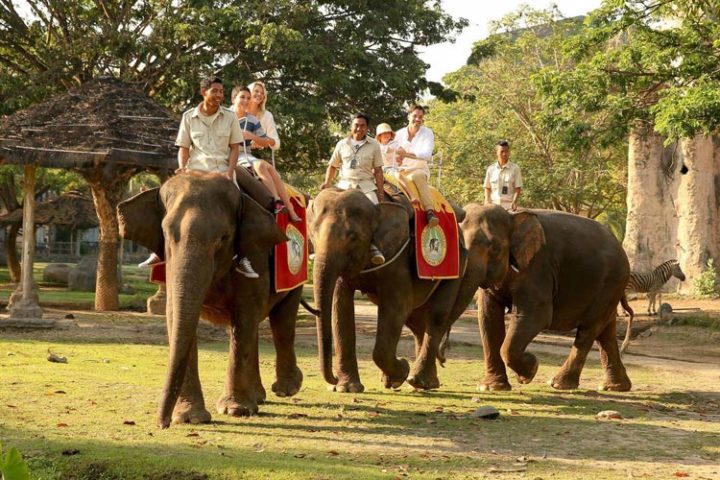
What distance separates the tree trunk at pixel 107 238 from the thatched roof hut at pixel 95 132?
2.38 meters

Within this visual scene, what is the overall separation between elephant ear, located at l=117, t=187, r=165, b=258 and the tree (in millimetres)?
28870

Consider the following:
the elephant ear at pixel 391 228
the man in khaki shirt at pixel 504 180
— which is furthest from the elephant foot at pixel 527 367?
the man in khaki shirt at pixel 504 180

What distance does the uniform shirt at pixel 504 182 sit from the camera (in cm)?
1327

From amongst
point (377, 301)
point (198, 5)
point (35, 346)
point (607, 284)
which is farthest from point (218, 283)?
point (198, 5)

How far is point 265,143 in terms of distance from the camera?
33.4ft

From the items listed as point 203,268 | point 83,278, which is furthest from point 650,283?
point 203,268

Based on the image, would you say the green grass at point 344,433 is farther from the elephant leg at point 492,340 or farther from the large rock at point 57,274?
the large rock at point 57,274

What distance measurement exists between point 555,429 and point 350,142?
3673 millimetres

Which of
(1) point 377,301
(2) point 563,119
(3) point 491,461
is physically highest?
(2) point 563,119

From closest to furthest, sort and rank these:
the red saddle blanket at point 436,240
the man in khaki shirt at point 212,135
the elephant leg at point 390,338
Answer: the man in khaki shirt at point 212,135 → the elephant leg at point 390,338 → the red saddle blanket at point 436,240

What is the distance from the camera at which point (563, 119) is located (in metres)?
18.5

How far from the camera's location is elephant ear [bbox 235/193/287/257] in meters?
8.78

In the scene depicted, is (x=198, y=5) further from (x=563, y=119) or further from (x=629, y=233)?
(x=629, y=233)

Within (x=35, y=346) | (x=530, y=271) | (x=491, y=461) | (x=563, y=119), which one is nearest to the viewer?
Answer: (x=491, y=461)
